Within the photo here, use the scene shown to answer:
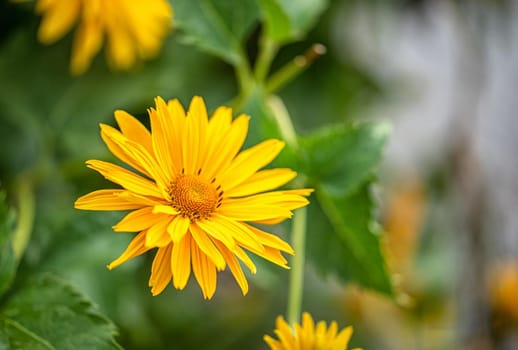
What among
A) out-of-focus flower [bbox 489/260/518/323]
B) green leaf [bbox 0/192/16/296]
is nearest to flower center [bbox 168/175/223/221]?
green leaf [bbox 0/192/16/296]

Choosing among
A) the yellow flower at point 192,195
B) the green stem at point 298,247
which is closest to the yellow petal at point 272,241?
the yellow flower at point 192,195

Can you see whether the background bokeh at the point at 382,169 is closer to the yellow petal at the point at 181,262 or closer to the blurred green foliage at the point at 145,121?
the blurred green foliage at the point at 145,121

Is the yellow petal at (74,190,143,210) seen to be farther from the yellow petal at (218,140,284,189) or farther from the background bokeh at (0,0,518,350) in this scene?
the background bokeh at (0,0,518,350)

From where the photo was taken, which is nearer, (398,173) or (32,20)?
(32,20)

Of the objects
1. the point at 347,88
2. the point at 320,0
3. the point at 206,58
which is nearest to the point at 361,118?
the point at 347,88

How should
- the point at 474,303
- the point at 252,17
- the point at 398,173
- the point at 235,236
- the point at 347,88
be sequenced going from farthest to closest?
the point at 398,173 → the point at 347,88 → the point at 474,303 → the point at 252,17 → the point at 235,236

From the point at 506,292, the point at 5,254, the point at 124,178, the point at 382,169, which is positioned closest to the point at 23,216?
the point at 5,254

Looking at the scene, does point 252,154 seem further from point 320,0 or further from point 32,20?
point 32,20

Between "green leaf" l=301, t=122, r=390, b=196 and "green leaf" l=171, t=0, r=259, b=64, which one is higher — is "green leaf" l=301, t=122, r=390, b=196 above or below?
below
